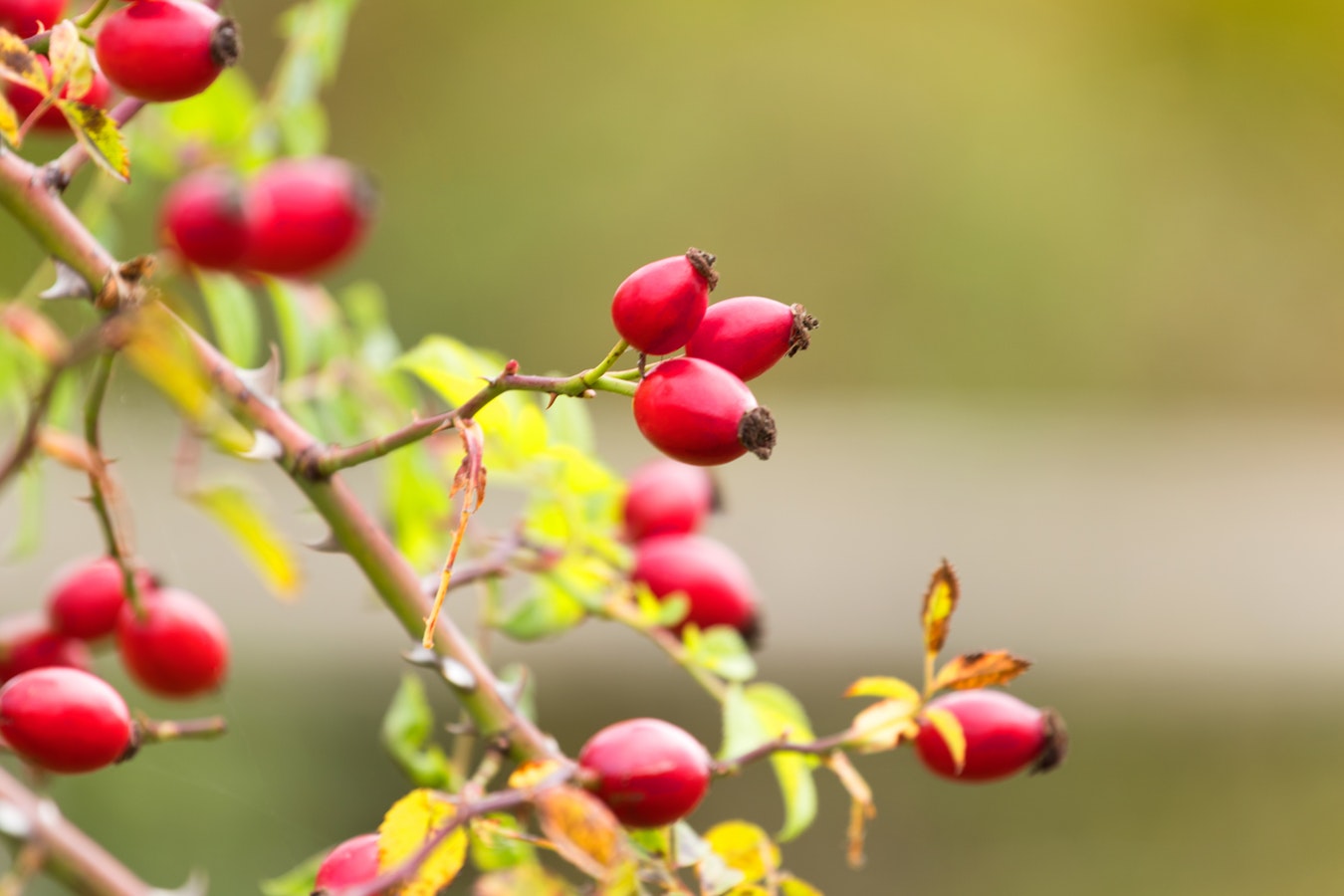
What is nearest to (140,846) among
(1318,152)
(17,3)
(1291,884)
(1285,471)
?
(17,3)

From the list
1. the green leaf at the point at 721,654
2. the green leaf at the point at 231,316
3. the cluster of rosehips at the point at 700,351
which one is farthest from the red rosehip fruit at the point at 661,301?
the green leaf at the point at 231,316

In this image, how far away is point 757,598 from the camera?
25.8 inches

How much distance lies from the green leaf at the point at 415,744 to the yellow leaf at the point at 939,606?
182mm

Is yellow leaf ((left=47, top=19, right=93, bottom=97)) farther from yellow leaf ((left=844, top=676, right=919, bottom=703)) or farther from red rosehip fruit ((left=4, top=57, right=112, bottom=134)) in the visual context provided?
yellow leaf ((left=844, top=676, right=919, bottom=703))

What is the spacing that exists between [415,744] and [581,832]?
8.5 inches

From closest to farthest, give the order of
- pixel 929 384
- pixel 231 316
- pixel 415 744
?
pixel 415 744
pixel 231 316
pixel 929 384

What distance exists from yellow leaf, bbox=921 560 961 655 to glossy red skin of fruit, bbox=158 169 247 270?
1.12 ft

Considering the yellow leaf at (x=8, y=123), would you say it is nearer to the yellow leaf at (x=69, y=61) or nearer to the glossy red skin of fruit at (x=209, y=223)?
the yellow leaf at (x=69, y=61)

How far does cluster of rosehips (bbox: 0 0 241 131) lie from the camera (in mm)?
391

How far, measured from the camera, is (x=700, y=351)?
0.37m

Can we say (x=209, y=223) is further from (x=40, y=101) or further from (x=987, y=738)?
(x=987, y=738)

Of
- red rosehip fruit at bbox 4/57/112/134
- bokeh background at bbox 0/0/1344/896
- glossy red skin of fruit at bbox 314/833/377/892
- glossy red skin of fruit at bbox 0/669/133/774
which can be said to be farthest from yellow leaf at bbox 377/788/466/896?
bokeh background at bbox 0/0/1344/896

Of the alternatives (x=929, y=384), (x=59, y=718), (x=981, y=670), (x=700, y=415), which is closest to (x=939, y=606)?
(x=981, y=670)

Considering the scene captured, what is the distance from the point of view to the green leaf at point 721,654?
0.55 m
